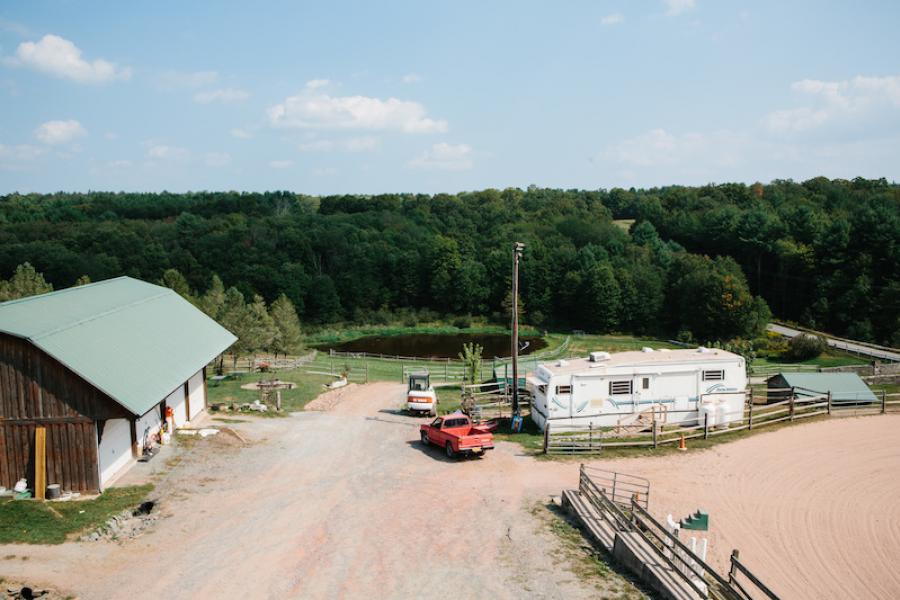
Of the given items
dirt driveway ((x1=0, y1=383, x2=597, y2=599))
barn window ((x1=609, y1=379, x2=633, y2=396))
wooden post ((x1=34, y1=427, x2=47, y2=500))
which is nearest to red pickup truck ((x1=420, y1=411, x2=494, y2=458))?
dirt driveway ((x1=0, y1=383, x2=597, y2=599))

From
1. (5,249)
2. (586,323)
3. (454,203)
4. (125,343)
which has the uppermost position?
(454,203)

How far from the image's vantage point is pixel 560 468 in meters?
23.8

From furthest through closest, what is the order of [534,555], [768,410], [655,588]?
[768,410]
[534,555]
[655,588]

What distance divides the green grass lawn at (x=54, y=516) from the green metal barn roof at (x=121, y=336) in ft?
8.70

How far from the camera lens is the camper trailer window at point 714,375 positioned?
30062 millimetres

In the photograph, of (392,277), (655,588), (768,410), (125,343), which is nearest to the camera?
(655,588)

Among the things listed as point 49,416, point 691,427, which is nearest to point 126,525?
point 49,416

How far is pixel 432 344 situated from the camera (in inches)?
3248

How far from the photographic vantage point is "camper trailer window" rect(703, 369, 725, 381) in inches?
1184

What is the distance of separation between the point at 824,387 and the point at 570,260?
67.1 m

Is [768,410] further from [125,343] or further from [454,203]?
Answer: [454,203]

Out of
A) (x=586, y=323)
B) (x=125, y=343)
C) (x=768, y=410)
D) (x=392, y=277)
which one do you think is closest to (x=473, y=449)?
(x=125, y=343)

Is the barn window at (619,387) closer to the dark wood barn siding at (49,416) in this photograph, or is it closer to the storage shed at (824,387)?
the storage shed at (824,387)

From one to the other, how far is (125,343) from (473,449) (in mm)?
13333
